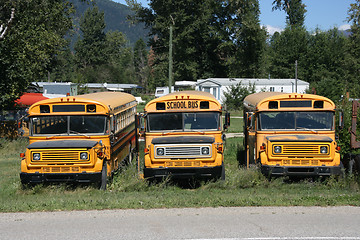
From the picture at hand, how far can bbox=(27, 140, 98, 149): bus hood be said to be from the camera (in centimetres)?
1084

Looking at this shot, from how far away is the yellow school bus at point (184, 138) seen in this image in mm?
11227

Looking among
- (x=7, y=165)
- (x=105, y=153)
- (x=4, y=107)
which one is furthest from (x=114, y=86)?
(x=105, y=153)

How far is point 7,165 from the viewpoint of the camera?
16.5m

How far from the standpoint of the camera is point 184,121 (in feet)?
39.5

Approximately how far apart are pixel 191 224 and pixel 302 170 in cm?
471

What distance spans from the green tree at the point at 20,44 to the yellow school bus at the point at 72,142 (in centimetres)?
1060

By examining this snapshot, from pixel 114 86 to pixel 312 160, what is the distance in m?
71.6

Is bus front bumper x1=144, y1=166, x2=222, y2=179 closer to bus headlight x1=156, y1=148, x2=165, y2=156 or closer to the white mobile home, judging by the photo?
bus headlight x1=156, y1=148, x2=165, y2=156

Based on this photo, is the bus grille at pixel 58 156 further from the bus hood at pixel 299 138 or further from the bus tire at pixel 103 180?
the bus hood at pixel 299 138

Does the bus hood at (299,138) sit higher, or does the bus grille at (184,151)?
the bus hood at (299,138)

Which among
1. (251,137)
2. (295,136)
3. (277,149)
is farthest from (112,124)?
(295,136)

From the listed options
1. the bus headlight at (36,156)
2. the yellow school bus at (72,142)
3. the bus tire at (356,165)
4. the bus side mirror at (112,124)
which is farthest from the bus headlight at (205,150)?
the bus tire at (356,165)

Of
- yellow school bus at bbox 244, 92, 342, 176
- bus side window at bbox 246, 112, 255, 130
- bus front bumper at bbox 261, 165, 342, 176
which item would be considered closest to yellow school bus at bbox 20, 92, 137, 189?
bus side window at bbox 246, 112, 255, 130

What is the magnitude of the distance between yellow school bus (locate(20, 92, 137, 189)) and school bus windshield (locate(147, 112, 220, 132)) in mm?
1197
